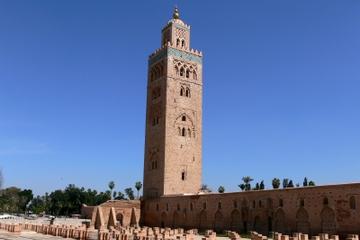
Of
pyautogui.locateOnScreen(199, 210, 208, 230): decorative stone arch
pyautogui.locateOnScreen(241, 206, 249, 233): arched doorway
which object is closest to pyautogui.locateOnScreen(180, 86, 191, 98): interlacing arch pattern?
pyautogui.locateOnScreen(199, 210, 208, 230): decorative stone arch

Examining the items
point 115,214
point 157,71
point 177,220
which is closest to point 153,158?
point 115,214

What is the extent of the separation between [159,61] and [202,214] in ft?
48.0

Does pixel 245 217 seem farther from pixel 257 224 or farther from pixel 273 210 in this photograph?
pixel 273 210

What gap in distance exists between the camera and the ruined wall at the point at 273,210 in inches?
842

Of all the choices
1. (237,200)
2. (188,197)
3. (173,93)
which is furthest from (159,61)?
(237,200)

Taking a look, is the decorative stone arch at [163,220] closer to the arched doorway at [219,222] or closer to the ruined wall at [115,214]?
the ruined wall at [115,214]

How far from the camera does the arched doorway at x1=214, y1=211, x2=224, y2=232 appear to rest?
1142 inches

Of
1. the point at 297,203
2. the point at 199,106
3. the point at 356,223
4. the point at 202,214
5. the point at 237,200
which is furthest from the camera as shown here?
the point at 199,106

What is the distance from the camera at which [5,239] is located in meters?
19.4

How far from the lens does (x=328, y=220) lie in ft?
72.7

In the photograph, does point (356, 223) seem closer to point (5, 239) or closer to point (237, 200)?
point (237, 200)

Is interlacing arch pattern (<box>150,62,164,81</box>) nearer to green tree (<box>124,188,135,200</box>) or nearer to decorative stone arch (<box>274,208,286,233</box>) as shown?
decorative stone arch (<box>274,208,286,233</box>)

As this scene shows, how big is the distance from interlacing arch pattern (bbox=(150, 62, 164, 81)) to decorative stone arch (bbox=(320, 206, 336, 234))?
2023 centimetres

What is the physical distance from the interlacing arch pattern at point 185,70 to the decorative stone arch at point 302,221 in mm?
18153
